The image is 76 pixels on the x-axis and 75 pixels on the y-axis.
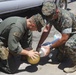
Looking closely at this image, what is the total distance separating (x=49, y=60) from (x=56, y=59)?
0.45ft


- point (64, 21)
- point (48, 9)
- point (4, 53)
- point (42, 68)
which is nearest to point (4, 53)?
point (4, 53)

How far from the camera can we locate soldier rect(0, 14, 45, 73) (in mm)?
4090

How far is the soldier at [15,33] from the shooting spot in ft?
13.4

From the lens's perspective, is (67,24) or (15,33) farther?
(67,24)

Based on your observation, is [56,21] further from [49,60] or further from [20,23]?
[49,60]

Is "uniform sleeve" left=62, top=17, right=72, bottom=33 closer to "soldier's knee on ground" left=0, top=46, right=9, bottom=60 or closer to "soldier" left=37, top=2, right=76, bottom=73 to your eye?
"soldier" left=37, top=2, right=76, bottom=73

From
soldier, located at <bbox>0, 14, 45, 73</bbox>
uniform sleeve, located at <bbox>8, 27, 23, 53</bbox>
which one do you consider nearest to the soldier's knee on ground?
soldier, located at <bbox>0, 14, 45, 73</bbox>

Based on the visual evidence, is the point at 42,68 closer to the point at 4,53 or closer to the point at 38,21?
the point at 4,53

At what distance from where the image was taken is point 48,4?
14.1ft

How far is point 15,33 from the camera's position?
13.4 ft

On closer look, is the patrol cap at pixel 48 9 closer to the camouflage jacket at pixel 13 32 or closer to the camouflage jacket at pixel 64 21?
the camouflage jacket at pixel 64 21

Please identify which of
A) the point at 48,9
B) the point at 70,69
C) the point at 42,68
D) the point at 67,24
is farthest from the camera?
the point at 42,68

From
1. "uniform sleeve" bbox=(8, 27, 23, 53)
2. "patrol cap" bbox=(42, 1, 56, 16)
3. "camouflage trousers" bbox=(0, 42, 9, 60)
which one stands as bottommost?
"camouflage trousers" bbox=(0, 42, 9, 60)

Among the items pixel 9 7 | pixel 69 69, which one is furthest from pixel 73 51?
pixel 9 7
